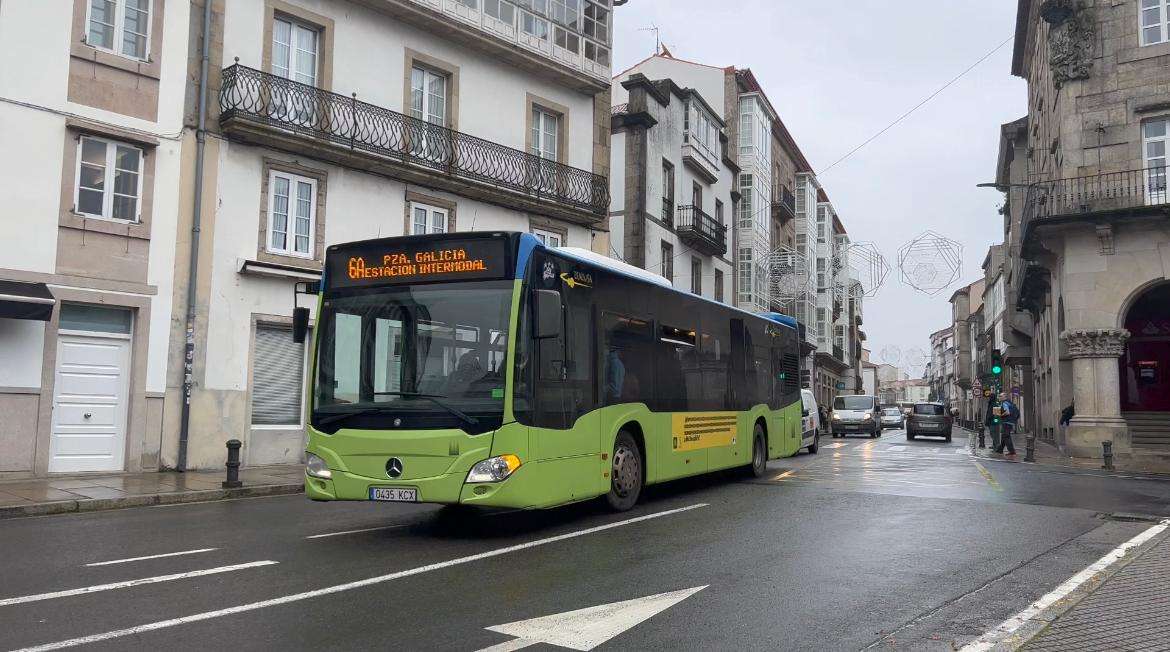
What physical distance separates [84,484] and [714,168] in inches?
1181

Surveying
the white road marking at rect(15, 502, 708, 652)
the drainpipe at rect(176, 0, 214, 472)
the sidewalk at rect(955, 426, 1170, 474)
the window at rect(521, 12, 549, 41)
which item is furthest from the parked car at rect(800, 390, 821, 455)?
the white road marking at rect(15, 502, 708, 652)

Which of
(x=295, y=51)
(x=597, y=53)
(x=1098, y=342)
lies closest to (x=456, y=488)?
(x=295, y=51)

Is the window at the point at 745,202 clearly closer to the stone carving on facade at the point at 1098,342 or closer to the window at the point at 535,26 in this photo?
the stone carving on facade at the point at 1098,342

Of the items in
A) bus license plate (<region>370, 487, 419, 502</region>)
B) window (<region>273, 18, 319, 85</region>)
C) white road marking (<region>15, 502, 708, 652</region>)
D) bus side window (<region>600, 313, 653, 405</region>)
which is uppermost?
window (<region>273, 18, 319, 85</region>)

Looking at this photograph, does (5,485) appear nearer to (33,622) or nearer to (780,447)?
(33,622)

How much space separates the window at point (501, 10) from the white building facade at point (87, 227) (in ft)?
25.5

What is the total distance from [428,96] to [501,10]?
3.13 meters

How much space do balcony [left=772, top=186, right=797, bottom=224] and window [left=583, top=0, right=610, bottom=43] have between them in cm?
2877

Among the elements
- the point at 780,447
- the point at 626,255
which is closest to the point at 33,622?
the point at 780,447

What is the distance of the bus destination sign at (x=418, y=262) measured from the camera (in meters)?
8.70

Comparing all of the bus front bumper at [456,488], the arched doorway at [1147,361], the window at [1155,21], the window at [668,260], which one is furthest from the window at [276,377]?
the arched doorway at [1147,361]

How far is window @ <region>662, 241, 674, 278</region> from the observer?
111ft

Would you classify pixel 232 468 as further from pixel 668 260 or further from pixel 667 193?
pixel 667 193

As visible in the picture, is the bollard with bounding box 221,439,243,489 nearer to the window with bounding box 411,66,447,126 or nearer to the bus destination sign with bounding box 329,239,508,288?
the bus destination sign with bounding box 329,239,508,288
